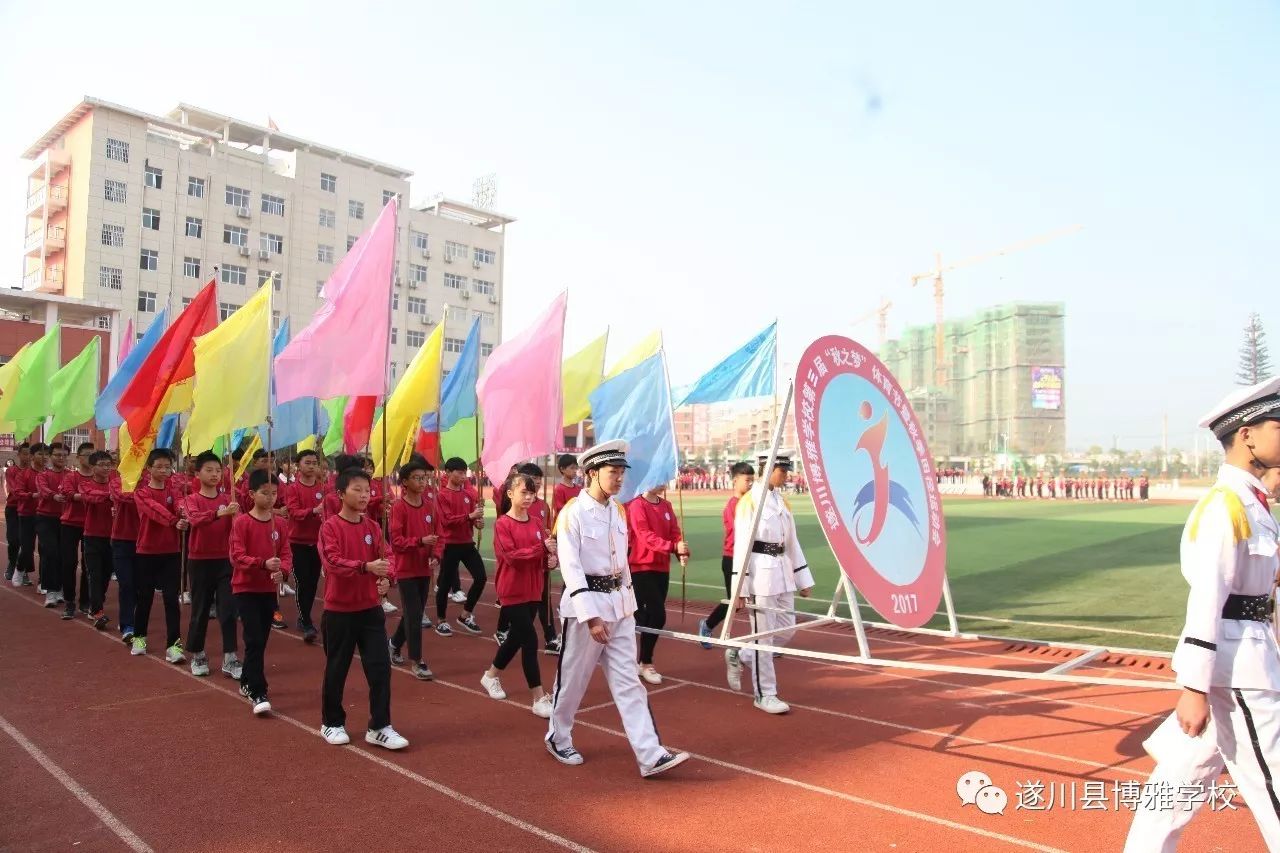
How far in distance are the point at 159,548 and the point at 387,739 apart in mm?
3934

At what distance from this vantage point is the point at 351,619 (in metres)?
5.64

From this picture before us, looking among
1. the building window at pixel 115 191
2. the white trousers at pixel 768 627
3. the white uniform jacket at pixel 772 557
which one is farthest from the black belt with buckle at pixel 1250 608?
the building window at pixel 115 191

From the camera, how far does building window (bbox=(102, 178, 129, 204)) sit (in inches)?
1836

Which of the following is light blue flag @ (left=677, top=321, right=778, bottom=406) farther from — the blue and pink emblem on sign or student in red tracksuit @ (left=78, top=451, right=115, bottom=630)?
student in red tracksuit @ (left=78, top=451, right=115, bottom=630)

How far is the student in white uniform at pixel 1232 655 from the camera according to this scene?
3.07 m

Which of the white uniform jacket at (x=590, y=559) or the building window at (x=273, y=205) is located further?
the building window at (x=273, y=205)

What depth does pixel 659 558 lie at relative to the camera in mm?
7871

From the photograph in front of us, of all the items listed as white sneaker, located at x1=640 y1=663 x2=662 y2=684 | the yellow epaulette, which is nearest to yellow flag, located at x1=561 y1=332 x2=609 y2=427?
white sneaker, located at x1=640 y1=663 x2=662 y2=684

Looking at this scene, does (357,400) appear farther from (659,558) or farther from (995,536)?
(995,536)

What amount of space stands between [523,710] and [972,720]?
338cm

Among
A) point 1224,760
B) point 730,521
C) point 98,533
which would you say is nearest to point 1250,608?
point 1224,760

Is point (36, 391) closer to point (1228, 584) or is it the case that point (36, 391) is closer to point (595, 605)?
point (595, 605)

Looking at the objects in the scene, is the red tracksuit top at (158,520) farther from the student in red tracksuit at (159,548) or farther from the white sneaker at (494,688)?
the white sneaker at (494,688)

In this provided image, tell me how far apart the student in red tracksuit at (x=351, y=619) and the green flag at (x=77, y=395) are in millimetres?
7910
